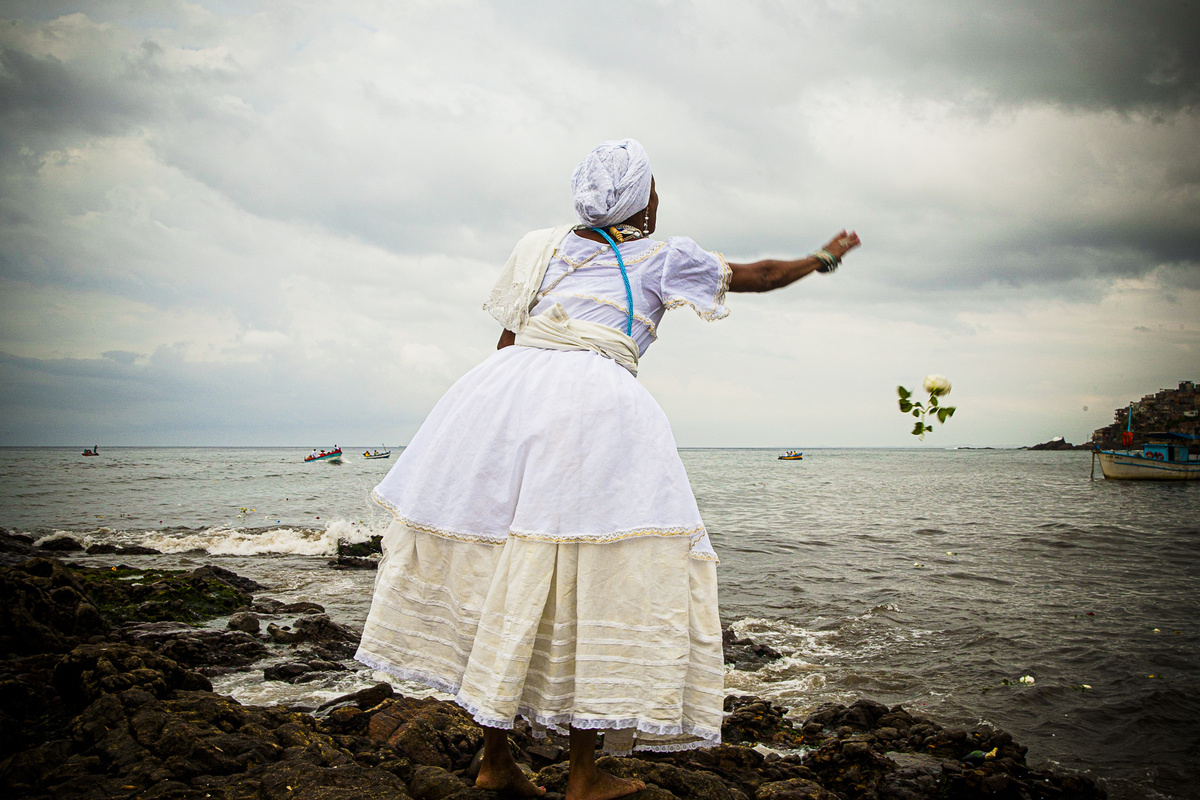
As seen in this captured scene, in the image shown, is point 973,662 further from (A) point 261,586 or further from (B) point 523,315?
(A) point 261,586

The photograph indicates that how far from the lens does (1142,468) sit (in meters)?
35.1

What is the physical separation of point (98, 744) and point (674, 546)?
2873mm

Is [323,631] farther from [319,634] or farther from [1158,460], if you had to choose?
[1158,460]

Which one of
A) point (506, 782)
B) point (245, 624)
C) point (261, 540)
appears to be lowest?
point (261, 540)

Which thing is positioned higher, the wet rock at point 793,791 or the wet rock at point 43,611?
the wet rock at point 43,611

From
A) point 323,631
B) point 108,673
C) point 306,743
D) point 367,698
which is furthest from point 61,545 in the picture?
point 306,743

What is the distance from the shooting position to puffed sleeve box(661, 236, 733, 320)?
98.0 inches

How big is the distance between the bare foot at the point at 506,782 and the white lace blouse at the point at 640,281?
182 centimetres

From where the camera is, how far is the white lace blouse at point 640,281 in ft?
8.21

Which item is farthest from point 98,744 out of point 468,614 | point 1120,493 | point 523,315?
point 1120,493

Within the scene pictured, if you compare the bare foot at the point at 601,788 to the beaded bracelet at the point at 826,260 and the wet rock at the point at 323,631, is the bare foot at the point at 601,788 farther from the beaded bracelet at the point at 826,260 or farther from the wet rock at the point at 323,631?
the wet rock at the point at 323,631

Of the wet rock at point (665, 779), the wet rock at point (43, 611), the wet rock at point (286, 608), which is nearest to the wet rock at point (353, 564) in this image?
the wet rock at point (286, 608)

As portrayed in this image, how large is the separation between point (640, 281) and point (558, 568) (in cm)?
112

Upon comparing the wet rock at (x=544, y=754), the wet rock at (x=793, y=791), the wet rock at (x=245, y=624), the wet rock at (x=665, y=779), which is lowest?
the wet rock at (x=245, y=624)
